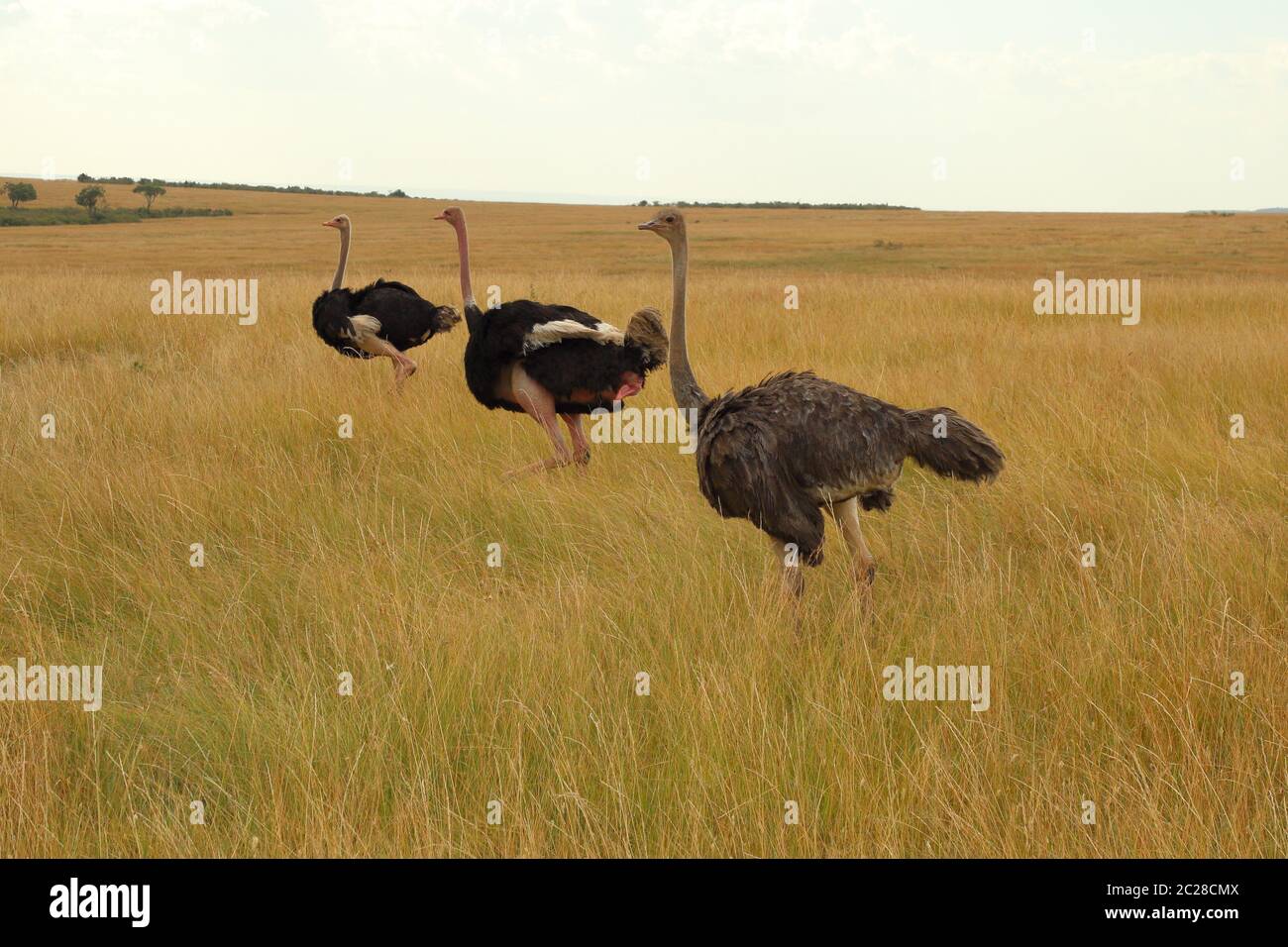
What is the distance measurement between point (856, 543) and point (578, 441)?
2.95 meters

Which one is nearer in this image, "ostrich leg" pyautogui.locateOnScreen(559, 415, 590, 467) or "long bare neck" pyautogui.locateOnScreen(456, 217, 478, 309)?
"ostrich leg" pyautogui.locateOnScreen(559, 415, 590, 467)

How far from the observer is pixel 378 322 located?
32.1ft

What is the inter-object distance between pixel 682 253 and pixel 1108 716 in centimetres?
265

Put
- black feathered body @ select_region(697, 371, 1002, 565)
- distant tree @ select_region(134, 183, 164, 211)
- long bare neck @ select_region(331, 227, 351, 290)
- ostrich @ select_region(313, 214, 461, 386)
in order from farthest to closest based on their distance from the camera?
distant tree @ select_region(134, 183, 164, 211) → long bare neck @ select_region(331, 227, 351, 290) → ostrich @ select_region(313, 214, 461, 386) → black feathered body @ select_region(697, 371, 1002, 565)

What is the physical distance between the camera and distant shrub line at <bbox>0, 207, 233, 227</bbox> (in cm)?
6638

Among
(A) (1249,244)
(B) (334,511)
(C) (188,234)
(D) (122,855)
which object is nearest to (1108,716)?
(D) (122,855)

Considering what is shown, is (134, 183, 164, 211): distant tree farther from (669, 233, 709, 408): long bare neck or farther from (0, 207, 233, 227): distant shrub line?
(669, 233, 709, 408): long bare neck

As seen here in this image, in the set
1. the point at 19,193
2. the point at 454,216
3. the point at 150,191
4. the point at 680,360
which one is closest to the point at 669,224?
the point at 680,360

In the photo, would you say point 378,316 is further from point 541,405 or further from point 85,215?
point 85,215

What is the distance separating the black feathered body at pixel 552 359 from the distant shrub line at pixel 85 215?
6701cm

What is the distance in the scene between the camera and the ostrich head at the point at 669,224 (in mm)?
5070

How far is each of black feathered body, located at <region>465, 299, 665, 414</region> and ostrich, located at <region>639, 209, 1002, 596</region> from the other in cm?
223

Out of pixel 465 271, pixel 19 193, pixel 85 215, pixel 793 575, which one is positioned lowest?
pixel 793 575

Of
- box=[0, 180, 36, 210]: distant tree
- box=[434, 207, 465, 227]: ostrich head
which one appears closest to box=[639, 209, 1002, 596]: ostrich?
box=[434, 207, 465, 227]: ostrich head
